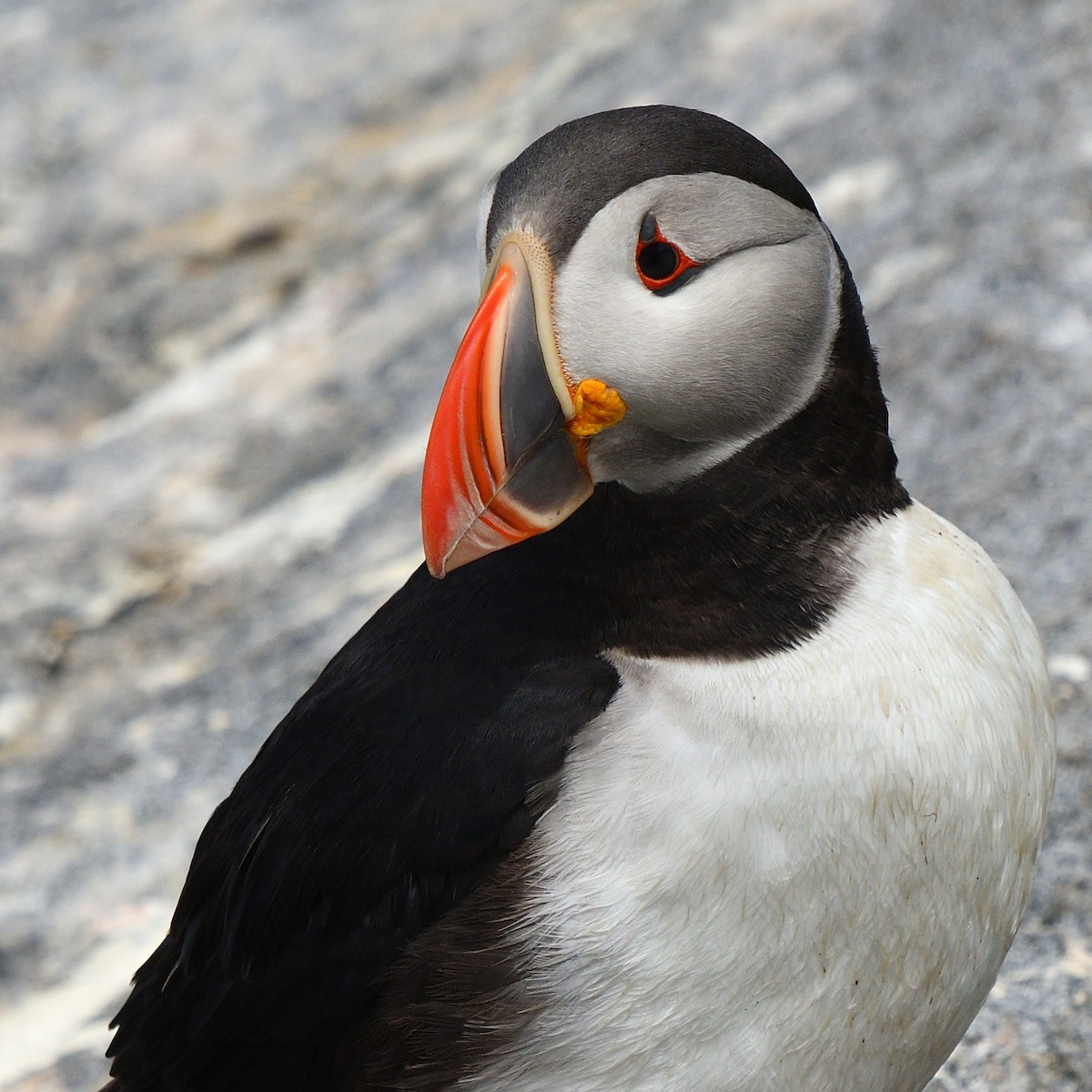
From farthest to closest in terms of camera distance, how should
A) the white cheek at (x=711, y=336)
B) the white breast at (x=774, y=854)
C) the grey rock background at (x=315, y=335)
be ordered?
the grey rock background at (x=315, y=335)
the white breast at (x=774, y=854)
the white cheek at (x=711, y=336)

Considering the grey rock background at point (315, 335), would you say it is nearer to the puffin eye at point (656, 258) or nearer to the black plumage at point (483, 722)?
the black plumage at point (483, 722)

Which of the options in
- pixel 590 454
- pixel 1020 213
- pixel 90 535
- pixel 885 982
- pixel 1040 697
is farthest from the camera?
Result: pixel 90 535

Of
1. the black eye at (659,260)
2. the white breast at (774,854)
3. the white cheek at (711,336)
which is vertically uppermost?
the black eye at (659,260)

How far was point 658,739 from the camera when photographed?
2.10 m

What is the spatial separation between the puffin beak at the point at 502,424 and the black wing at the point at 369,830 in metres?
0.30

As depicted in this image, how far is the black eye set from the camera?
1.93 metres

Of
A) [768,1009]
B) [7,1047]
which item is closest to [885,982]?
[768,1009]

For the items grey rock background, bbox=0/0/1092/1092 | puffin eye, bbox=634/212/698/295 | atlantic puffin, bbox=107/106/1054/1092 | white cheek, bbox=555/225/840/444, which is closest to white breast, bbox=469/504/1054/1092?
atlantic puffin, bbox=107/106/1054/1092

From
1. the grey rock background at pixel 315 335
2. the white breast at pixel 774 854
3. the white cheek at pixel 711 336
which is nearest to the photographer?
the white cheek at pixel 711 336

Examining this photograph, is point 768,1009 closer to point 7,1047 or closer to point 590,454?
point 590,454

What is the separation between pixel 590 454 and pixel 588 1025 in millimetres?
812

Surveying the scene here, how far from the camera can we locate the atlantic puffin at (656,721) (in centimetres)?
195

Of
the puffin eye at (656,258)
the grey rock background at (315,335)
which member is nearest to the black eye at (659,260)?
the puffin eye at (656,258)

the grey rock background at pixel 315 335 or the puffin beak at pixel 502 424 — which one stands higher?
the puffin beak at pixel 502 424
